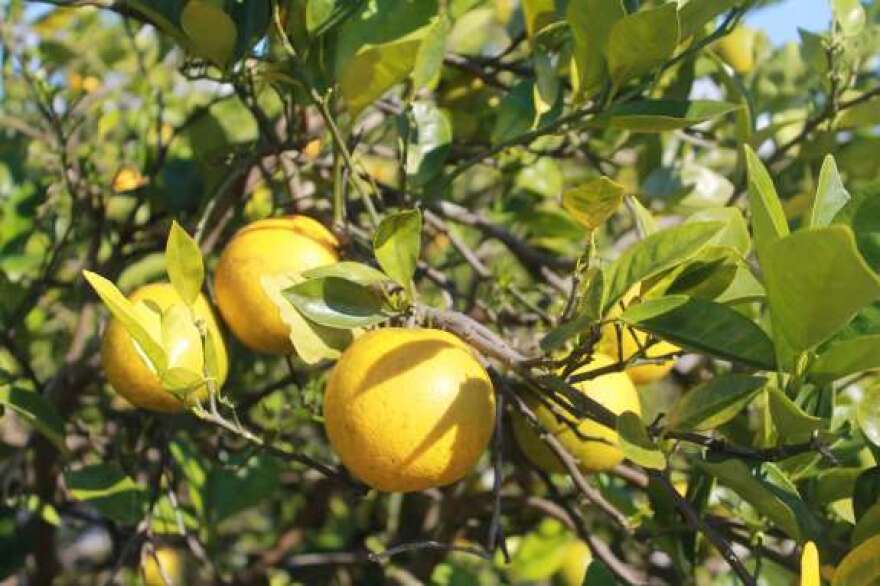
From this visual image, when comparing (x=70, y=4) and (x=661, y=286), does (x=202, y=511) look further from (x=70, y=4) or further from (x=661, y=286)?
(x=661, y=286)

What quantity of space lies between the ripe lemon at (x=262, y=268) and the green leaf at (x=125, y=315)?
170mm

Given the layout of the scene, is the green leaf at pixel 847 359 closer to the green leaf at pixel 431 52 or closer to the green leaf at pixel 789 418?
the green leaf at pixel 789 418

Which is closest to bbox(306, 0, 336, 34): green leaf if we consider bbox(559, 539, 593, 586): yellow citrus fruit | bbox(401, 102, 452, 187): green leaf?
bbox(401, 102, 452, 187): green leaf

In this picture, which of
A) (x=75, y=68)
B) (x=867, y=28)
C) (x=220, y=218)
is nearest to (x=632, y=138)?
(x=867, y=28)

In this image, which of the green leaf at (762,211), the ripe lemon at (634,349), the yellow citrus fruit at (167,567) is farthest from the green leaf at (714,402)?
the yellow citrus fruit at (167,567)

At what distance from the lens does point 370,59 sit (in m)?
1.01

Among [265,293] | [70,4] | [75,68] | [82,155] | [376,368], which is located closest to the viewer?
[376,368]

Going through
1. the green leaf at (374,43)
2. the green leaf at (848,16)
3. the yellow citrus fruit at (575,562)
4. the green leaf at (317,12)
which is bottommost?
the yellow citrus fruit at (575,562)

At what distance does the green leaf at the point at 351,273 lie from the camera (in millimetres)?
880

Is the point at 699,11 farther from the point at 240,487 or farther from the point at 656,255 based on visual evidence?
the point at 240,487

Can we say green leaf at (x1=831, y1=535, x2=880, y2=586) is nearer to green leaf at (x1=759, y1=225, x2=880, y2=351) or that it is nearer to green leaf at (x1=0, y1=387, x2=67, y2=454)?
green leaf at (x1=759, y1=225, x2=880, y2=351)

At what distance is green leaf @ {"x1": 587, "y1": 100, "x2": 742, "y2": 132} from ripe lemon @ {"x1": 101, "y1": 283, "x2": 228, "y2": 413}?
420mm

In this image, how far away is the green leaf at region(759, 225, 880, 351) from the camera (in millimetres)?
650

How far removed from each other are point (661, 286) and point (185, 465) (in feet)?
2.58
